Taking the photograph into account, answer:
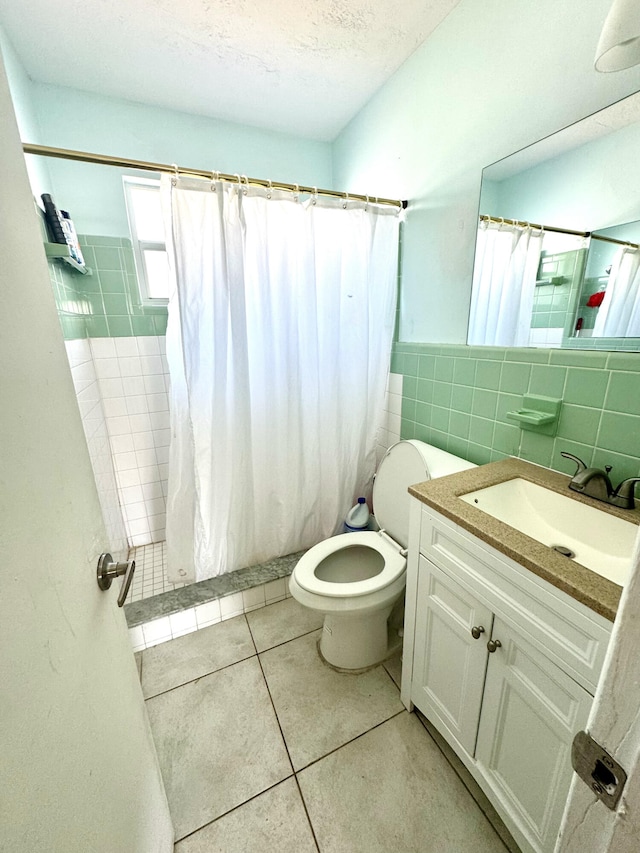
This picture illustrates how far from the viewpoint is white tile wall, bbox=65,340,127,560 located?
1.47m

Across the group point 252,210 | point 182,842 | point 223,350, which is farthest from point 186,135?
point 182,842

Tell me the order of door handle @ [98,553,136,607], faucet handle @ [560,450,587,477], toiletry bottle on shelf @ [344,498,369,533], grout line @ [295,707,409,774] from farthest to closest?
toiletry bottle on shelf @ [344,498,369,533] < grout line @ [295,707,409,774] < faucet handle @ [560,450,587,477] < door handle @ [98,553,136,607]

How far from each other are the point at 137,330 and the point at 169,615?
1505 mm

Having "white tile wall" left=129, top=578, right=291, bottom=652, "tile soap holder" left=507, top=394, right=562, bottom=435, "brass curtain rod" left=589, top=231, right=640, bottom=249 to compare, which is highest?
"brass curtain rod" left=589, top=231, right=640, bottom=249

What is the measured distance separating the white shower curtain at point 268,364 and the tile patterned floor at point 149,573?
4.5 inches

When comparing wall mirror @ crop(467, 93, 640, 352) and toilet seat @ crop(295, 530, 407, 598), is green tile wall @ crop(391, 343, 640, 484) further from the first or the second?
toilet seat @ crop(295, 530, 407, 598)

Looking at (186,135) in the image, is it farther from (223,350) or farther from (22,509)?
(22,509)

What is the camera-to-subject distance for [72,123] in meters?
1.59

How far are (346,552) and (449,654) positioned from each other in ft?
2.10

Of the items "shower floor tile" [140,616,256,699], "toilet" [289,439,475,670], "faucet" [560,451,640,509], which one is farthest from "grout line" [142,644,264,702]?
"faucet" [560,451,640,509]

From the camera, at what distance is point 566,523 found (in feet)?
3.14

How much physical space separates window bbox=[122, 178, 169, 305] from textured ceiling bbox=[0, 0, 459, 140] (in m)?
0.38

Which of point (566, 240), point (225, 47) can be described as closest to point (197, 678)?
point (566, 240)

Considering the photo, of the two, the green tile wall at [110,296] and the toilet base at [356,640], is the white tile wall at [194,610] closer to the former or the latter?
the toilet base at [356,640]
